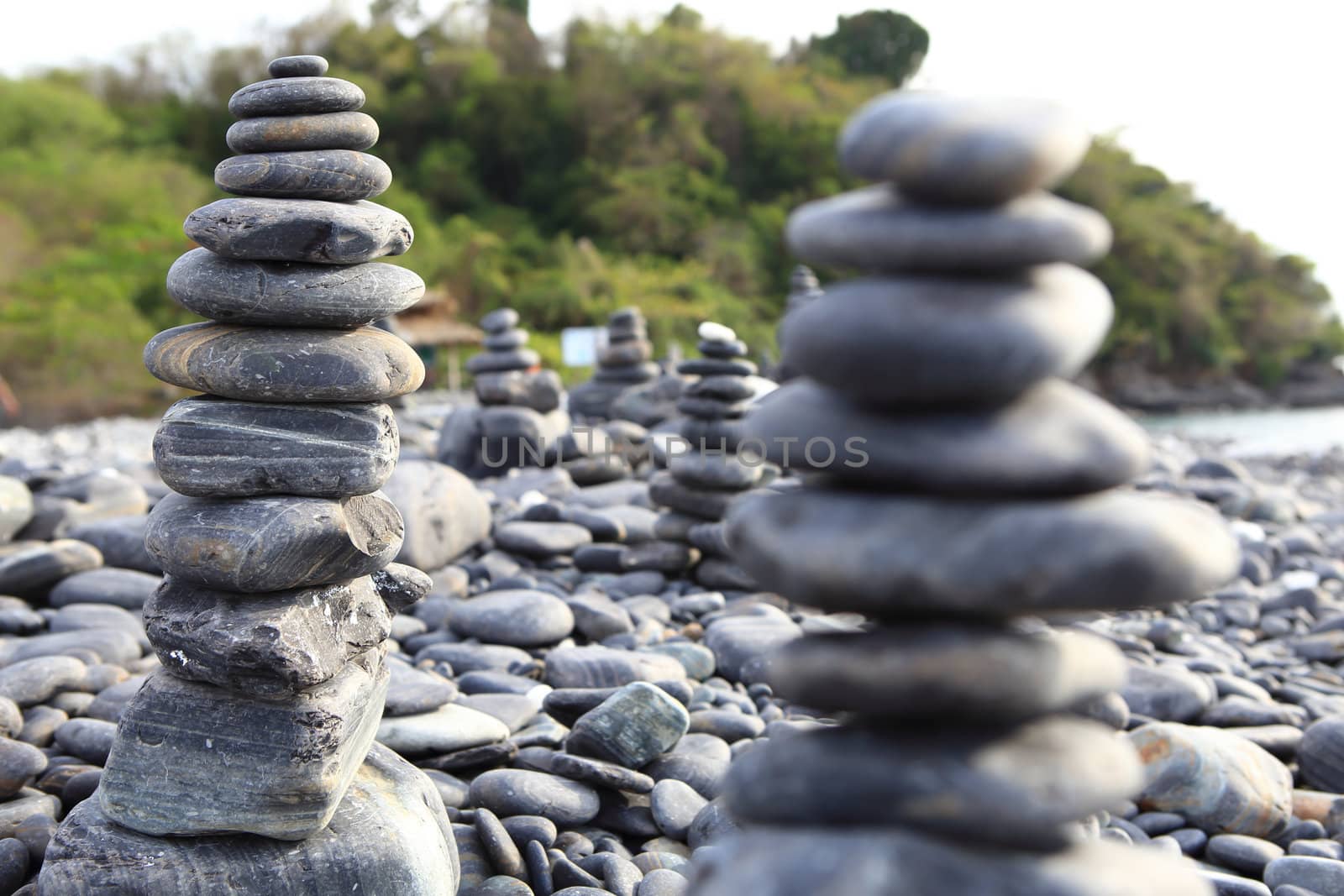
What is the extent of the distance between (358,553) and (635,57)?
49.5 meters

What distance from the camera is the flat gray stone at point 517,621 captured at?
600 centimetres

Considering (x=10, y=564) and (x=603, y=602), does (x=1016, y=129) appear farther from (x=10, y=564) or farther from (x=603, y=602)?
(x=10, y=564)

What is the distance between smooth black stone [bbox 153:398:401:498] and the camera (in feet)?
10.9

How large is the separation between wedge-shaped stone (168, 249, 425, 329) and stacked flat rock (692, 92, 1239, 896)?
201 cm

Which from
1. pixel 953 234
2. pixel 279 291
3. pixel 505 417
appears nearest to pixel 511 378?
pixel 505 417

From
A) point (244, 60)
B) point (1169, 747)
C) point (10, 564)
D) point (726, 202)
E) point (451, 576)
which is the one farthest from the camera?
point (244, 60)

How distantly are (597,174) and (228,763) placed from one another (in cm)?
4412

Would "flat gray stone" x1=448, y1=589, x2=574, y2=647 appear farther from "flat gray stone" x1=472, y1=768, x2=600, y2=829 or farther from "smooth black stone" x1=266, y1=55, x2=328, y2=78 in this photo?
"smooth black stone" x1=266, y1=55, x2=328, y2=78

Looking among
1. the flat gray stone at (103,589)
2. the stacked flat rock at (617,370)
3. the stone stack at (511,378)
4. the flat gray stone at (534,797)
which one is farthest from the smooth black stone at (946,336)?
the stacked flat rock at (617,370)

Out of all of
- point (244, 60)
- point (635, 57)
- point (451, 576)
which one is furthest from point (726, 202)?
point (451, 576)

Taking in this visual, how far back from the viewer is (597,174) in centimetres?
4556

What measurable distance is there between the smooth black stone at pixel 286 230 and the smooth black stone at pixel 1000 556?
218 centimetres

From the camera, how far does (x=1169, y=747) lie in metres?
4.52

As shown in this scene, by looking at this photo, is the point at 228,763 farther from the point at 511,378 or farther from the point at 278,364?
Answer: the point at 511,378
